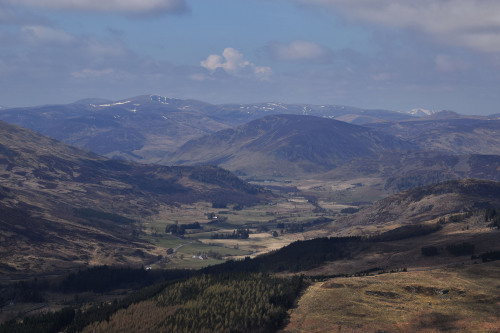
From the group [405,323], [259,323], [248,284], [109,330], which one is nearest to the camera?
[405,323]

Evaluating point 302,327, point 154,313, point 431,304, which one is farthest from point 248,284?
point 431,304

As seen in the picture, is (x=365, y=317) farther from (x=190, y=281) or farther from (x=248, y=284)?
(x=190, y=281)

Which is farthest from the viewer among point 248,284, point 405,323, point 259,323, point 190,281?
point 190,281

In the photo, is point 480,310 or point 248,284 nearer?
point 480,310

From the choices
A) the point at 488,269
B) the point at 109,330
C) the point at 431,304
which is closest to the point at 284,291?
the point at 431,304

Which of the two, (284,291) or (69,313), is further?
(69,313)

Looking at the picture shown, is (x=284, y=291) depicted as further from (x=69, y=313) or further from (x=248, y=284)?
(x=69, y=313)

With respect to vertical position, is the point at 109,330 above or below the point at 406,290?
below

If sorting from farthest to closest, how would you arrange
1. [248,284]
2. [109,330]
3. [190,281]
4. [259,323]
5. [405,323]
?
1. [190,281]
2. [248,284]
3. [109,330]
4. [259,323]
5. [405,323]

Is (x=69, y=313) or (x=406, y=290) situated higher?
(x=406, y=290)
